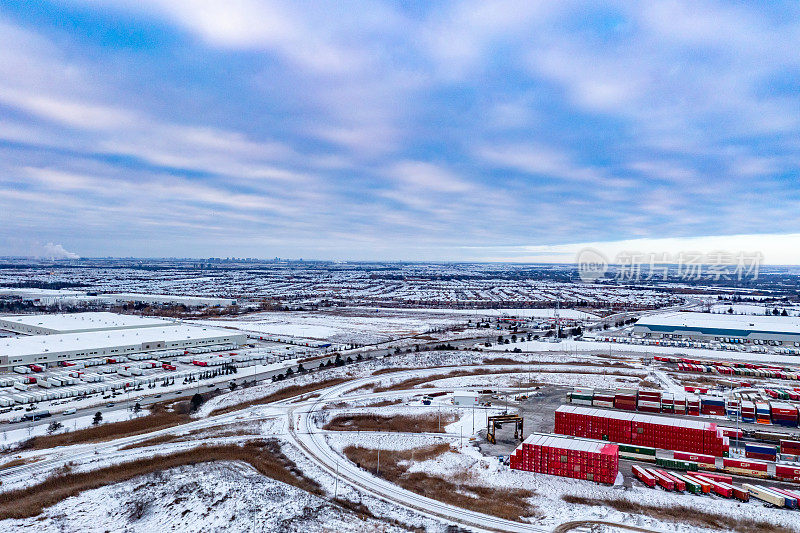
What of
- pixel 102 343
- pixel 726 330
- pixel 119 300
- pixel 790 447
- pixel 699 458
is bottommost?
pixel 119 300

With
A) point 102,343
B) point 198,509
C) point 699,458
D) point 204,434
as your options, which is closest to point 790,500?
point 699,458

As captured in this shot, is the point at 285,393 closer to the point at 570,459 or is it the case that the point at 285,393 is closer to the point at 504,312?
the point at 570,459

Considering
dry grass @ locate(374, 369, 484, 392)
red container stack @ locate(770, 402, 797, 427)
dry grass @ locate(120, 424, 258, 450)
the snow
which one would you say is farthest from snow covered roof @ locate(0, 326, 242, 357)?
red container stack @ locate(770, 402, 797, 427)

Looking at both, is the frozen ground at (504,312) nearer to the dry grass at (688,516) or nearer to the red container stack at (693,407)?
the red container stack at (693,407)

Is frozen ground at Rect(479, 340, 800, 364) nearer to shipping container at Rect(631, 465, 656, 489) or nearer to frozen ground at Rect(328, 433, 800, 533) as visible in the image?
frozen ground at Rect(328, 433, 800, 533)

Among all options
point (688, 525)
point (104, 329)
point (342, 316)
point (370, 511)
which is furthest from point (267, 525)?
point (342, 316)

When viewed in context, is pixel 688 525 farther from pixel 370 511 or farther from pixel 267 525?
pixel 267 525
